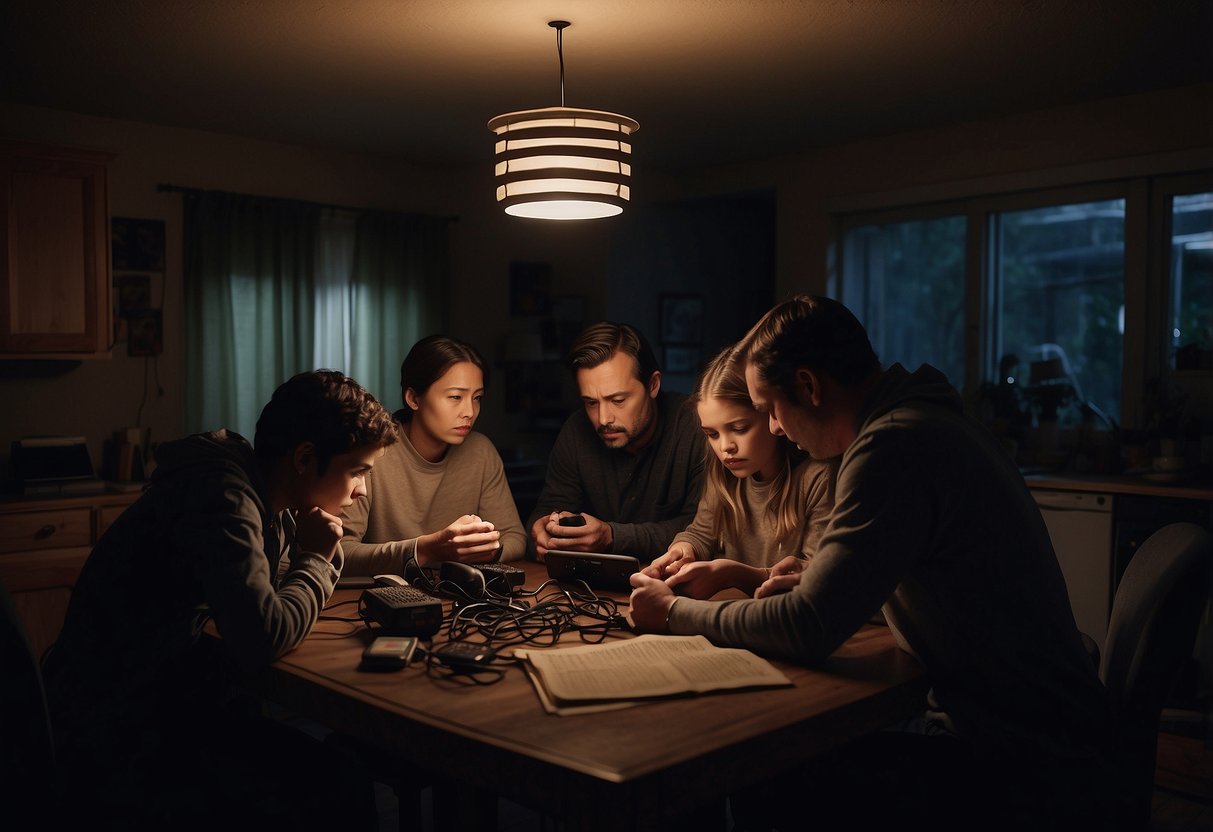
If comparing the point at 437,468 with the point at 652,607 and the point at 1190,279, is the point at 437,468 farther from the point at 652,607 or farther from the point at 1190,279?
the point at 1190,279

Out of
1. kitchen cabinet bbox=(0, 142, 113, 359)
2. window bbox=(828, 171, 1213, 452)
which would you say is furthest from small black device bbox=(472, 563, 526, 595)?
window bbox=(828, 171, 1213, 452)

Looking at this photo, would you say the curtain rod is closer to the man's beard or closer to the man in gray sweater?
the man's beard

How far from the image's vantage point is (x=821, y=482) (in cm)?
233

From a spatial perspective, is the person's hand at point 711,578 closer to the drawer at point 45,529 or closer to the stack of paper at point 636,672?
the stack of paper at point 636,672

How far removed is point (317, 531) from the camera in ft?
6.59

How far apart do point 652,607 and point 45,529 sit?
9.83 ft

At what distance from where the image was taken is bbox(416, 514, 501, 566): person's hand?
2414 mm

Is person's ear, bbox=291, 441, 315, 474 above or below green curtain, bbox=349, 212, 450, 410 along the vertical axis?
below

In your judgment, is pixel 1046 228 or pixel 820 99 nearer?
pixel 820 99

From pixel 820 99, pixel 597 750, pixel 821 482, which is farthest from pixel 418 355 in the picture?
pixel 820 99

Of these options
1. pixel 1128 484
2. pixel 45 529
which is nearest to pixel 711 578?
pixel 1128 484

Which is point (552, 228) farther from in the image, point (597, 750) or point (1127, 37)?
point (597, 750)

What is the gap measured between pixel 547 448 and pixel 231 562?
4529 millimetres

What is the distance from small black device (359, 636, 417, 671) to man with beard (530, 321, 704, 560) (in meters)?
1.09
